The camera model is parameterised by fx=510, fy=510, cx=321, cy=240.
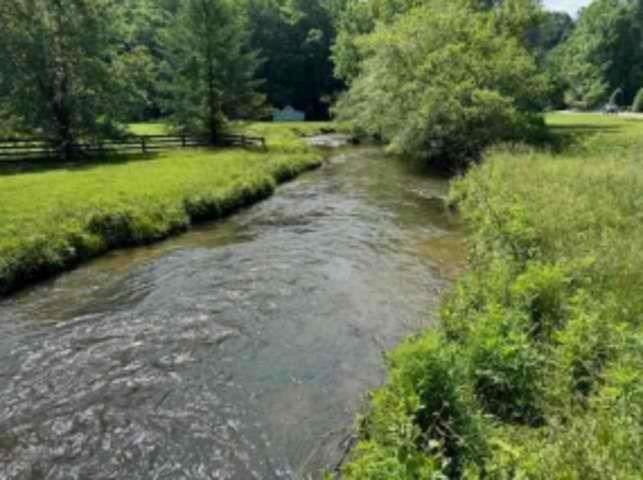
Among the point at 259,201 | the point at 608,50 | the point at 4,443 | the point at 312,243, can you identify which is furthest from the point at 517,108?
the point at 608,50

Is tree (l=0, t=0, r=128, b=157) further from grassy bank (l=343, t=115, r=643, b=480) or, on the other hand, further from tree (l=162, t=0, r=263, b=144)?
grassy bank (l=343, t=115, r=643, b=480)

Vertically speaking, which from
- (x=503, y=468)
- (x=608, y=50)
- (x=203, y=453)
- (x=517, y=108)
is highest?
(x=608, y=50)

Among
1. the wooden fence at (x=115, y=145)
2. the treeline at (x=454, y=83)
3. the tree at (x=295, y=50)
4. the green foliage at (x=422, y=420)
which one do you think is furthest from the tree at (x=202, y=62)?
the tree at (x=295, y=50)

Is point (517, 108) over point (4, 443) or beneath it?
over

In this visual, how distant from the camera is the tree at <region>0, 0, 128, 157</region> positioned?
83.7ft

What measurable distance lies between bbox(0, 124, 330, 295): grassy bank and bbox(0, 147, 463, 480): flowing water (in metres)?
0.71

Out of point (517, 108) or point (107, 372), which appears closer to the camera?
point (107, 372)

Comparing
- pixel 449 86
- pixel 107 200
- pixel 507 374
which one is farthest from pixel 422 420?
pixel 449 86

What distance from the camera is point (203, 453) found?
6105 mm

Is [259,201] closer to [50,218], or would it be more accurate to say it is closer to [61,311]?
[50,218]

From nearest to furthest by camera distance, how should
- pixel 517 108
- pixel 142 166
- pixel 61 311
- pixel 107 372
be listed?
pixel 107 372, pixel 61 311, pixel 142 166, pixel 517 108

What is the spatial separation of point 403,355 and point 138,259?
9688 mm

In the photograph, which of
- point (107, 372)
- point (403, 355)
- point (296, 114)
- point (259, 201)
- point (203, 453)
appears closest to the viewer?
point (403, 355)

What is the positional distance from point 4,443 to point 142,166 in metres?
18.2
